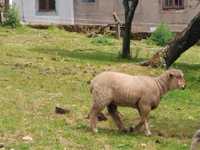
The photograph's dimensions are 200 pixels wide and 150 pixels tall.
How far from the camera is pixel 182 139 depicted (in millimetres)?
10453

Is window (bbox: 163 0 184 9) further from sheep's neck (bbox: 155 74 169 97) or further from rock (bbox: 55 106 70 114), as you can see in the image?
sheep's neck (bbox: 155 74 169 97)

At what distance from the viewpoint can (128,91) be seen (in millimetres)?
10227

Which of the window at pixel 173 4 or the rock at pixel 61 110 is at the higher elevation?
the rock at pixel 61 110

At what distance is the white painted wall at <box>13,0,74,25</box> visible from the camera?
3500 cm

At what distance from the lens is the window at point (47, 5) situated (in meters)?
35.8

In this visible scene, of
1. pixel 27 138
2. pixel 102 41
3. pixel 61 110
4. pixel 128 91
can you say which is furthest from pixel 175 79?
pixel 102 41

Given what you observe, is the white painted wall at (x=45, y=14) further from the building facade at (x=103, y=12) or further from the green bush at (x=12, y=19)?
the green bush at (x=12, y=19)

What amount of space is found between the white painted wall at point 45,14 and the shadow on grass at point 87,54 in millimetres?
12076

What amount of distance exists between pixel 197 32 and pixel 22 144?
9.24 meters

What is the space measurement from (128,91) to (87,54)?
11.6 m

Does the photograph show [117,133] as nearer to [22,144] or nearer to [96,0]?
[22,144]

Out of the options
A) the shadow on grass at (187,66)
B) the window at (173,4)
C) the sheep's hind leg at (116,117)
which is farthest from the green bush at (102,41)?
the sheep's hind leg at (116,117)

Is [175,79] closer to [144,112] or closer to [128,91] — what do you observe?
[144,112]

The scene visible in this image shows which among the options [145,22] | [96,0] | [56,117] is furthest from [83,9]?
[56,117]
